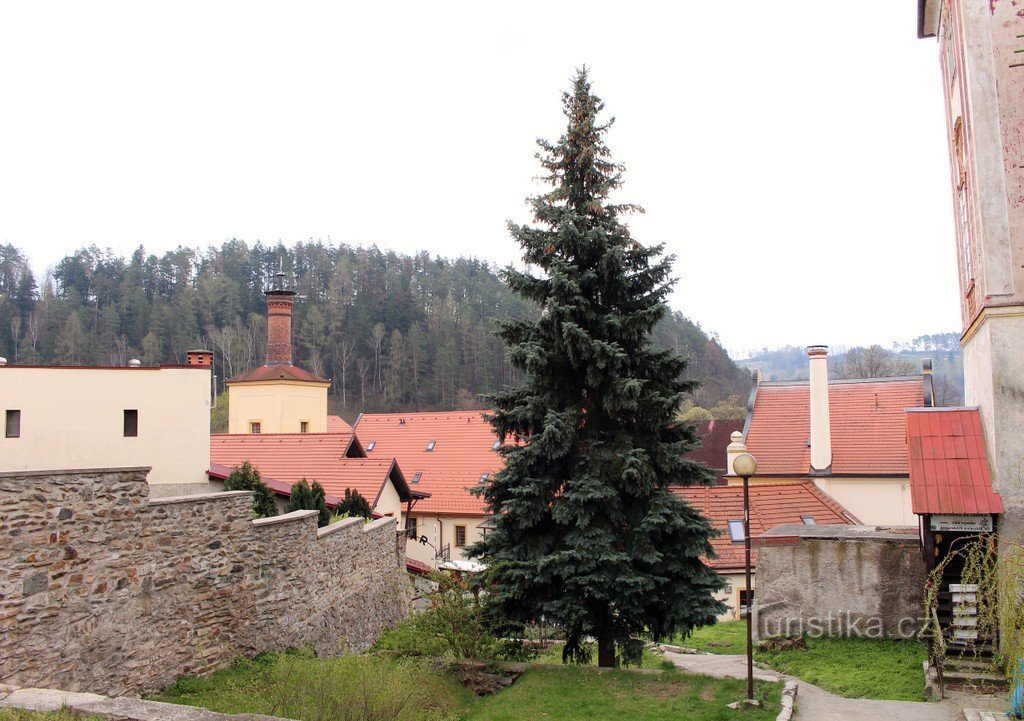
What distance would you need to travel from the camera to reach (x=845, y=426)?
29.3 m

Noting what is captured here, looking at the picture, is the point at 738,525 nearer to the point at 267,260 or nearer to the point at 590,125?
the point at 590,125

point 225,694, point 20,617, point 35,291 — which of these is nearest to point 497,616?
point 225,694

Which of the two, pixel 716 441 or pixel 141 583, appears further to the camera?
pixel 716 441

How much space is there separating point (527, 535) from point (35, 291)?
316 ft

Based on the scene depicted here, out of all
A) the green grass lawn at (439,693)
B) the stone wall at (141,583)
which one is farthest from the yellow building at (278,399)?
the green grass lawn at (439,693)

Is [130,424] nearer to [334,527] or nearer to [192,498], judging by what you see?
[334,527]

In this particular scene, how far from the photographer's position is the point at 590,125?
41.7 feet

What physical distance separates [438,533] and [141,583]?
24.9 meters

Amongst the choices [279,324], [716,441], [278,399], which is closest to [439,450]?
[278,399]

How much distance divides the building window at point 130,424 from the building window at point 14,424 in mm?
2026

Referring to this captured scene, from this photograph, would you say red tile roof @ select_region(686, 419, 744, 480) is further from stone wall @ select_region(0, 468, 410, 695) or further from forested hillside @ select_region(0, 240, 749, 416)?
stone wall @ select_region(0, 468, 410, 695)

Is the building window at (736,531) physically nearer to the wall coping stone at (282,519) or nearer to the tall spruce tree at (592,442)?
the tall spruce tree at (592,442)

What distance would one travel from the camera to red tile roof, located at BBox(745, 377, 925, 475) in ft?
91.8

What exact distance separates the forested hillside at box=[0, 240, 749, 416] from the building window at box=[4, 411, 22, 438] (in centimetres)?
5755
